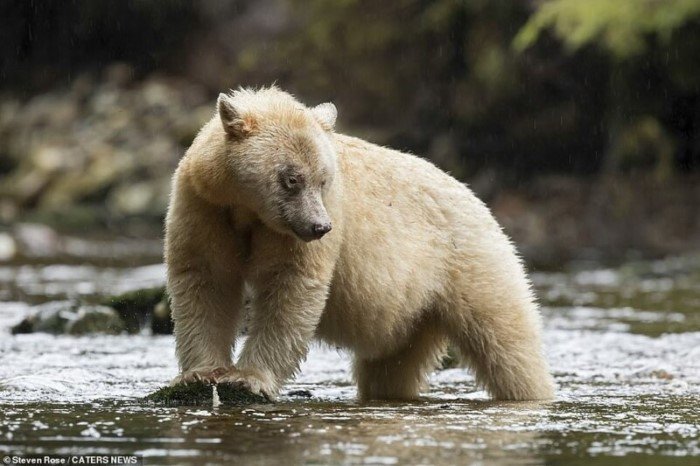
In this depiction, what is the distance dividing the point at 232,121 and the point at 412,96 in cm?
1679

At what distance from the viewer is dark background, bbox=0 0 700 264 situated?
18.1 m

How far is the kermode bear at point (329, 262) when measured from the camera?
235 inches

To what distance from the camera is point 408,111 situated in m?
22.6

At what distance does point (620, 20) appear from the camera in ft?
54.7

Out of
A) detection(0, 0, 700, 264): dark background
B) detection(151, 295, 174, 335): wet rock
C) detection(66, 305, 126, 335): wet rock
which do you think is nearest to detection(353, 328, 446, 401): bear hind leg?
detection(151, 295, 174, 335): wet rock

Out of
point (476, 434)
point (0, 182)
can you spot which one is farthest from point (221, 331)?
point (0, 182)

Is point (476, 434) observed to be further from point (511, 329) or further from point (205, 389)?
point (511, 329)

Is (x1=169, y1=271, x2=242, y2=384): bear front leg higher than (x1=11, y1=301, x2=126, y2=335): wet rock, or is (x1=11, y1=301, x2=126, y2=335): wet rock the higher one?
(x1=11, y1=301, x2=126, y2=335): wet rock

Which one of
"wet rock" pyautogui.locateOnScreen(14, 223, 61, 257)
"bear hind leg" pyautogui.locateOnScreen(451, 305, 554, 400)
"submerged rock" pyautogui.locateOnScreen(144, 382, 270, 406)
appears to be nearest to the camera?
"submerged rock" pyautogui.locateOnScreen(144, 382, 270, 406)

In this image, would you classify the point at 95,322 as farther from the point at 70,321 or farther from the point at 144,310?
the point at 144,310

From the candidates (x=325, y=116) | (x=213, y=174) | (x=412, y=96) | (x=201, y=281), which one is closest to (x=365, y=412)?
(x=201, y=281)

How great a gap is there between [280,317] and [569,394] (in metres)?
2.19

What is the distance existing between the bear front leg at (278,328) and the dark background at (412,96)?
36.1 ft

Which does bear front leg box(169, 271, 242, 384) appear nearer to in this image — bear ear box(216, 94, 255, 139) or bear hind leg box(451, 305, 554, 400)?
bear ear box(216, 94, 255, 139)
